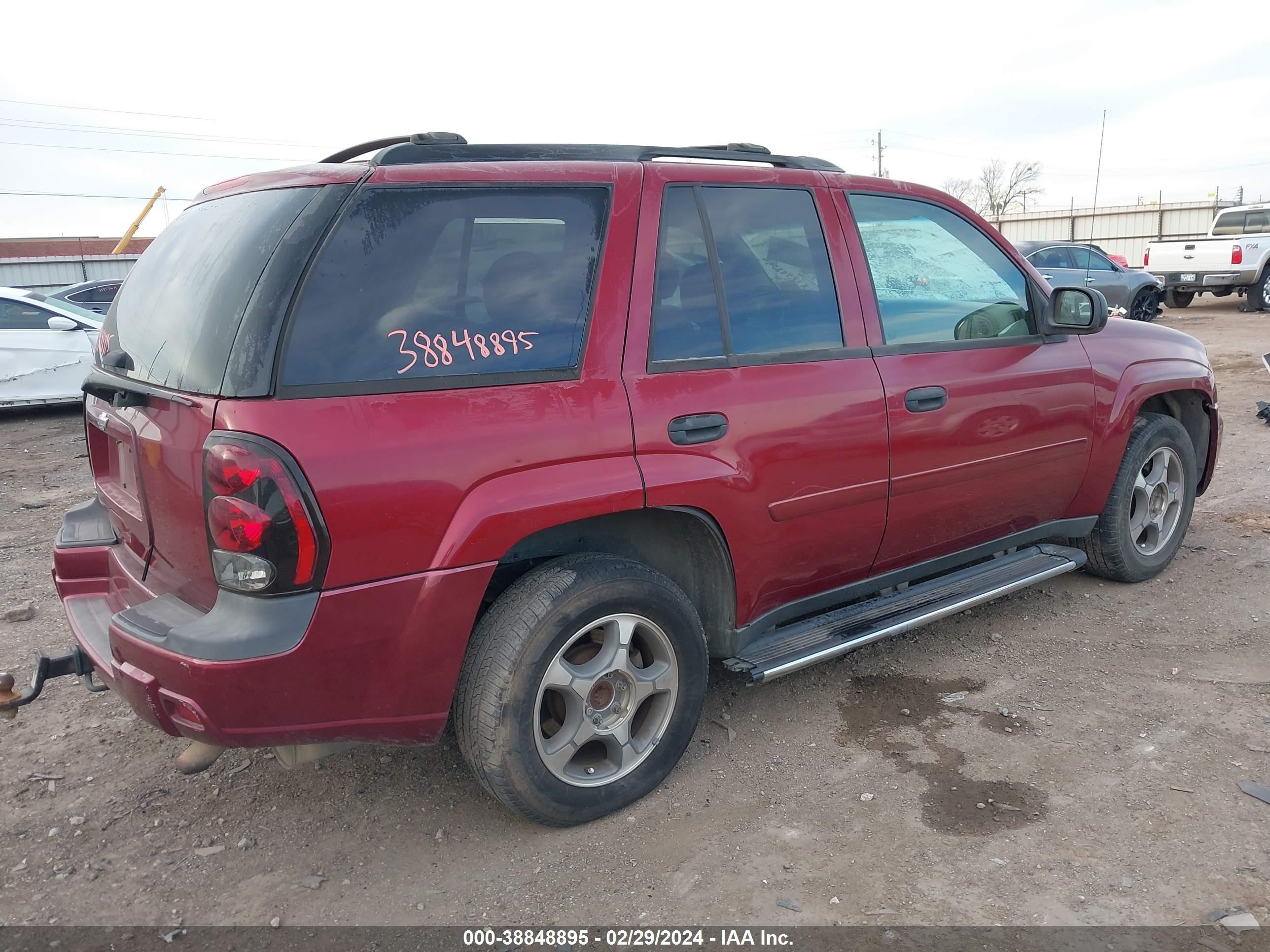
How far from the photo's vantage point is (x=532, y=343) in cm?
273

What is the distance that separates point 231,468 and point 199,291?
643 millimetres

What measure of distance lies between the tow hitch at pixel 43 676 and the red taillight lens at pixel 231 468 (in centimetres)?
95

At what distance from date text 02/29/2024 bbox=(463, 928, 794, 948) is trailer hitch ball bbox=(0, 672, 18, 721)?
149 cm

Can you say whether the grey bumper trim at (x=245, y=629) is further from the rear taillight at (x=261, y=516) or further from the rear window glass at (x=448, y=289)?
the rear window glass at (x=448, y=289)

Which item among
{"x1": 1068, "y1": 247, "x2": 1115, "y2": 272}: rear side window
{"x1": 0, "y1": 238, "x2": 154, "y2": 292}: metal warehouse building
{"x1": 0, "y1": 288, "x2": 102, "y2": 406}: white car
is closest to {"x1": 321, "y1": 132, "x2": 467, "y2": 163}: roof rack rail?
{"x1": 0, "y1": 288, "x2": 102, "y2": 406}: white car

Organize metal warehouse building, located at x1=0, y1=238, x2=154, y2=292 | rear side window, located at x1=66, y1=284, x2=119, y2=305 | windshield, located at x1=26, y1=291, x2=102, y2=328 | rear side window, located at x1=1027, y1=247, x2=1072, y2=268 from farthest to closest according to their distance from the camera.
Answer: metal warehouse building, located at x1=0, y1=238, x2=154, y2=292, rear side window, located at x1=1027, y1=247, x2=1072, y2=268, rear side window, located at x1=66, y1=284, x2=119, y2=305, windshield, located at x1=26, y1=291, x2=102, y2=328

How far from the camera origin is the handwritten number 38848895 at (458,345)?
254 centimetres

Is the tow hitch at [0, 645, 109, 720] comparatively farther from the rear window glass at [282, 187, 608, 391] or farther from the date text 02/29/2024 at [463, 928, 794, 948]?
the date text 02/29/2024 at [463, 928, 794, 948]

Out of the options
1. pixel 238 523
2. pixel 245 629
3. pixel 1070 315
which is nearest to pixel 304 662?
pixel 245 629

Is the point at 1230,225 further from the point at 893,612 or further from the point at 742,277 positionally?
the point at 742,277

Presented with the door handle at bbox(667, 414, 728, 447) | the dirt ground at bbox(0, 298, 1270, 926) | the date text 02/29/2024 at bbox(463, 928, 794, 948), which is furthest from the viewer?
the door handle at bbox(667, 414, 728, 447)

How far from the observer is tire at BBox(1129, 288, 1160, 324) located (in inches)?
664

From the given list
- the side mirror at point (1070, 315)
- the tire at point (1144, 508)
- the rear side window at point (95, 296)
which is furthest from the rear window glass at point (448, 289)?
the rear side window at point (95, 296)

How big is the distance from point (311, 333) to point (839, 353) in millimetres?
1797
